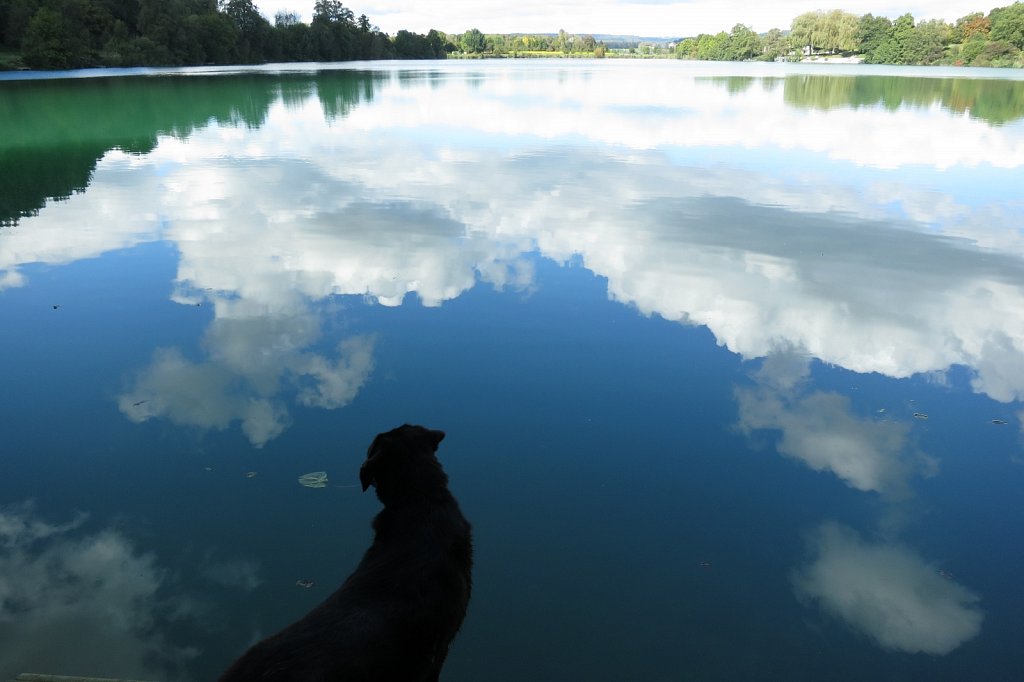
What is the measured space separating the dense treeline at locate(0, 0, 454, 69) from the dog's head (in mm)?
94968

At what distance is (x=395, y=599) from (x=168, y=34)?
368 ft

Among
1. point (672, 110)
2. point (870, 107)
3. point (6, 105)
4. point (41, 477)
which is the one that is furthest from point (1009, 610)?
point (6, 105)

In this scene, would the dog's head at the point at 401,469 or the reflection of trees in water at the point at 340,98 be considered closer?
the dog's head at the point at 401,469

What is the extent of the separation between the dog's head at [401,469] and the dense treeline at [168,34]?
95.0 m

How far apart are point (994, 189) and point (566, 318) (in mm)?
14462

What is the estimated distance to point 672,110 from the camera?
1391 inches

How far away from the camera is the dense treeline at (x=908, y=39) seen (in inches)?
4028

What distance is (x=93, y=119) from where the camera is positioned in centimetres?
3036

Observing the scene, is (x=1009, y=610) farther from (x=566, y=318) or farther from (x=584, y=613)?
(x=566, y=318)

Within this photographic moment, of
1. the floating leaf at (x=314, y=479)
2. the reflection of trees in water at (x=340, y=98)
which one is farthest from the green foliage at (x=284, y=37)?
the floating leaf at (x=314, y=479)

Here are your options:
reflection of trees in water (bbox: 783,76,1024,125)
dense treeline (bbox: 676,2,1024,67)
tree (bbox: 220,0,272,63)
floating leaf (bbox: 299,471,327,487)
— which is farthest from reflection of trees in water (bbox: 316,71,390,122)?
dense treeline (bbox: 676,2,1024,67)

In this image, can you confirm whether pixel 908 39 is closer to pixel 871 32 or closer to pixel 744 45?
pixel 871 32

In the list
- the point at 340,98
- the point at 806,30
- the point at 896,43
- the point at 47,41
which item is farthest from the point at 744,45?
the point at 340,98

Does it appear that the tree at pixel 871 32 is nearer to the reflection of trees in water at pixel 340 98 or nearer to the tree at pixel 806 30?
the tree at pixel 806 30
